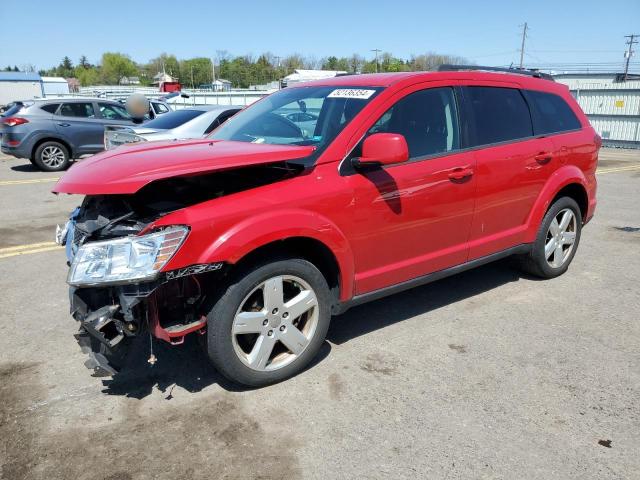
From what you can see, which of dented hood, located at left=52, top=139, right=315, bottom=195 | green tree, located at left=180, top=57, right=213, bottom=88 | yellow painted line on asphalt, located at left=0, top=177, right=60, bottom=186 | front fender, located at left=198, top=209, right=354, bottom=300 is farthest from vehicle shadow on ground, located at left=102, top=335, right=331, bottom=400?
green tree, located at left=180, top=57, right=213, bottom=88

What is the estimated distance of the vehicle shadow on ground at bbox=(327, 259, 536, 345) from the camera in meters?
4.08

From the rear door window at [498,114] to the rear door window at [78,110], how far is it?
11.4 meters

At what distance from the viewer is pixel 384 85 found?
3.68m

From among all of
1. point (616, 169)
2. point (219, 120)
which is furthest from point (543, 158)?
point (616, 169)

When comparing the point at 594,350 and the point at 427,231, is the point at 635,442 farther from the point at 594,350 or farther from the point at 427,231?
the point at 427,231

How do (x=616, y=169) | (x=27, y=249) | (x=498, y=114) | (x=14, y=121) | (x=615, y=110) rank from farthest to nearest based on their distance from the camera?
(x=615, y=110) < (x=616, y=169) < (x=14, y=121) < (x=27, y=249) < (x=498, y=114)

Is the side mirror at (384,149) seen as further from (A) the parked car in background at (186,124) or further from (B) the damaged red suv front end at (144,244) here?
(A) the parked car in background at (186,124)

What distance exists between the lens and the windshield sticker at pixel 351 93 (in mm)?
3637

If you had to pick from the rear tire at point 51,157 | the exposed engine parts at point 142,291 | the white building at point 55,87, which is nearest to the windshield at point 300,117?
the exposed engine parts at point 142,291

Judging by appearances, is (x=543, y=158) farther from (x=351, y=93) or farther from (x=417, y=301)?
(x=351, y=93)

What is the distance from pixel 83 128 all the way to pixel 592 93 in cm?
1929

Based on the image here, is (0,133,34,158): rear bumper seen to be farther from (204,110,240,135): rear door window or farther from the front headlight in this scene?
the front headlight

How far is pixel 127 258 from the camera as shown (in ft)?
8.82

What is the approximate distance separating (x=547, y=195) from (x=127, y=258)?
3.58 meters
